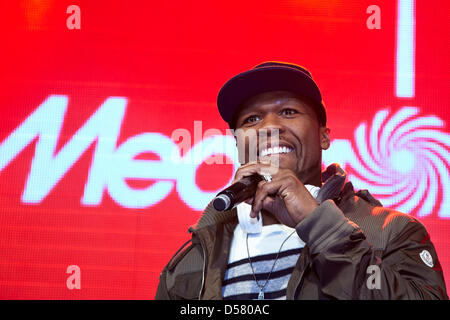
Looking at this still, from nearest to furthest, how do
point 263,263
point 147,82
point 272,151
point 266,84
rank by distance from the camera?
point 263,263 < point 272,151 < point 266,84 < point 147,82

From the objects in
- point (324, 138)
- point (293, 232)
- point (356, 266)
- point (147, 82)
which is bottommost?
point (356, 266)

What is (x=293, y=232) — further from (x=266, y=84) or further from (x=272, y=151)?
(x=266, y=84)

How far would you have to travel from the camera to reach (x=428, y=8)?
2850 mm

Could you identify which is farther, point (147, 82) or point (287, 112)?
point (147, 82)

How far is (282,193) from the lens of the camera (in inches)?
55.7

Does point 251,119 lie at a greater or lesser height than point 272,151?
greater

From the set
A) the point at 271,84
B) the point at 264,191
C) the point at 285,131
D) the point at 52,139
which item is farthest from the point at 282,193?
the point at 52,139

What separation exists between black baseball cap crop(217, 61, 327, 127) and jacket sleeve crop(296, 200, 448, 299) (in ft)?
1.79

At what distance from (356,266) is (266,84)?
76 centimetres

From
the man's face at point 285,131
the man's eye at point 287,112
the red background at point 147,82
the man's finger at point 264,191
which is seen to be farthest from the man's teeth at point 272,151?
the red background at point 147,82

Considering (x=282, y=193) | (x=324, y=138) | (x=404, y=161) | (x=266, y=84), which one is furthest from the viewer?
(x=404, y=161)

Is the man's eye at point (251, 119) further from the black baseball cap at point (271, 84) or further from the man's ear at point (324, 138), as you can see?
the man's ear at point (324, 138)
